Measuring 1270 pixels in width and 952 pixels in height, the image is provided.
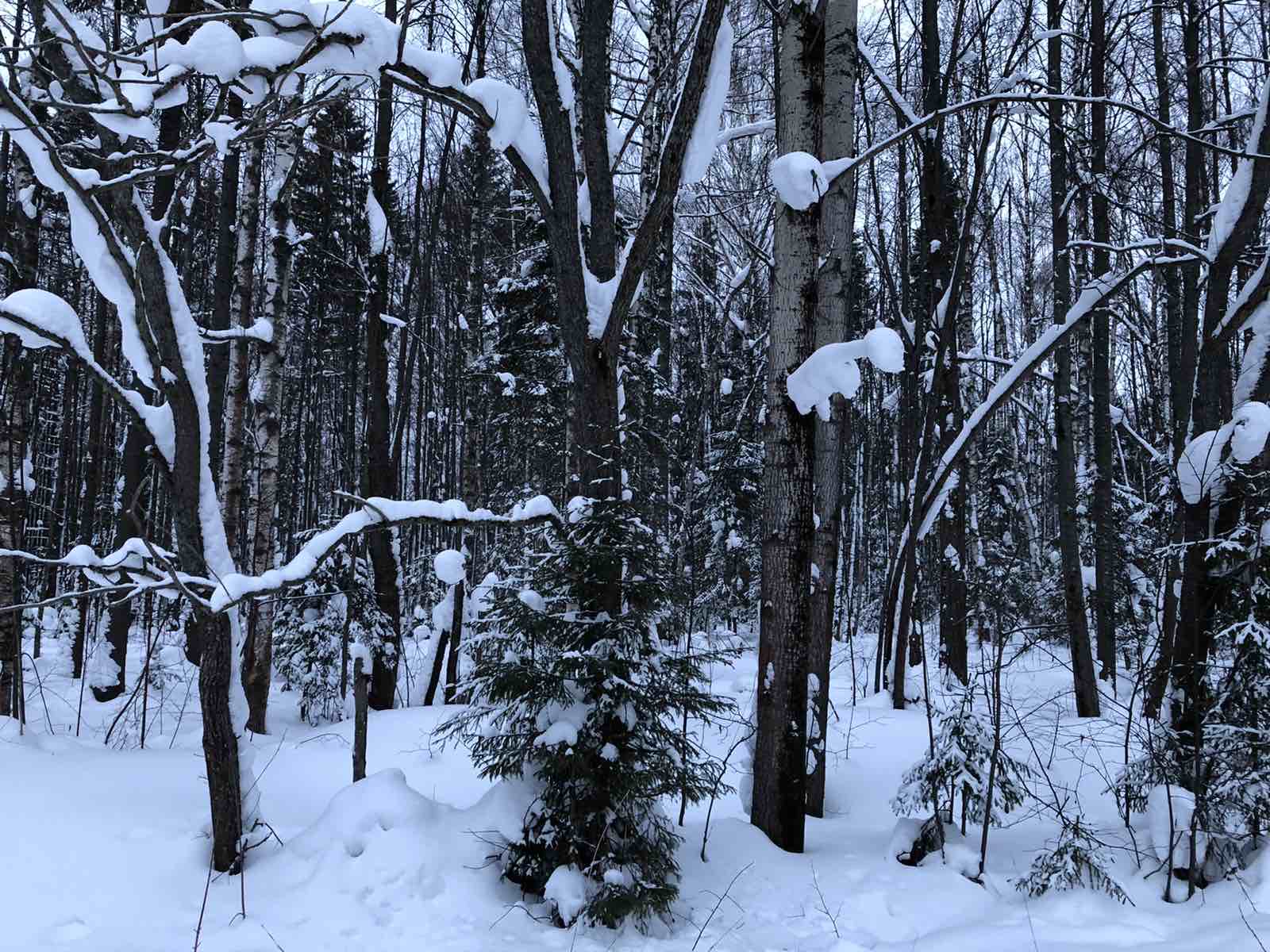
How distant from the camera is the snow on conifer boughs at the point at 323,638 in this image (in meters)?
9.16

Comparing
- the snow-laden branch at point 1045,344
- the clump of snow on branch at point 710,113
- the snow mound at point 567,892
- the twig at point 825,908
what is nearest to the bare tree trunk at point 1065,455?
the snow-laden branch at point 1045,344

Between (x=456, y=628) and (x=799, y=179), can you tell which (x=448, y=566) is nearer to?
(x=799, y=179)

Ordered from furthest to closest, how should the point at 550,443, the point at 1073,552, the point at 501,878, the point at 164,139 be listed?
the point at 550,443, the point at 1073,552, the point at 164,139, the point at 501,878

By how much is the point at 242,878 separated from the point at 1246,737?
4962 millimetres

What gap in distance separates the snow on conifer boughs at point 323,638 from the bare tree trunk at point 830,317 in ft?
19.2

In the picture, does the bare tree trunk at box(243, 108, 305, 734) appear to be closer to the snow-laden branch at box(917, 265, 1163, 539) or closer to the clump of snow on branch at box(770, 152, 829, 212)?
the clump of snow on branch at box(770, 152, 829, 212)

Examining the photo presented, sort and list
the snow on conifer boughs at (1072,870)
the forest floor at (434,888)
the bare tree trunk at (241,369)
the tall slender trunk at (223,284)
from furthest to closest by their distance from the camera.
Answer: the tall slender trunk at (223,284) → the bare tree trunk at (241,369) → the snow on conifer boughs at (1072,870) → the forest floor at (434,888)

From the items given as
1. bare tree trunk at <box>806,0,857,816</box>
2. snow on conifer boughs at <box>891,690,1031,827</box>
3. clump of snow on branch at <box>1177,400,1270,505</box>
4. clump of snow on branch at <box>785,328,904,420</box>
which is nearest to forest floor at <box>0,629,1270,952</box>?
snow on conifer boughs at <box>891,690,1031,827</box>

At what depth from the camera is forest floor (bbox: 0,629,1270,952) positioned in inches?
127

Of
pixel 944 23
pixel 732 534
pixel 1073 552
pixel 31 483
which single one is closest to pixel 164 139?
pixel 31 483

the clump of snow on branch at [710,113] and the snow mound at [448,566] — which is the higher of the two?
the clump of snow on branch at [710,113]

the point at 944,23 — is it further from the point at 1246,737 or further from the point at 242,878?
the point at 242,878

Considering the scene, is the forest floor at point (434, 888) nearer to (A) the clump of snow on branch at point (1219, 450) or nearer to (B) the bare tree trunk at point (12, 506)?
(A) the clump of snow on branch at point (1219, 450)

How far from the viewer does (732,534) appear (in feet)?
55.3
